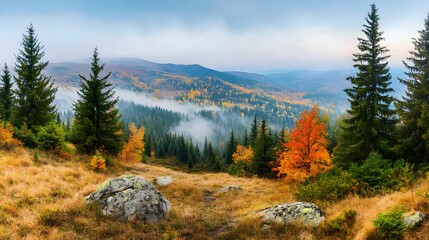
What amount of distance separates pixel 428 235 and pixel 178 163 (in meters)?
107

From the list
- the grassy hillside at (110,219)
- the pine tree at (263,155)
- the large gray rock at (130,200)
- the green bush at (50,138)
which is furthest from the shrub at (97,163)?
the pine tree at (263,155)

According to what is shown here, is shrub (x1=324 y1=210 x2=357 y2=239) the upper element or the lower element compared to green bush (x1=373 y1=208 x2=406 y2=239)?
lower

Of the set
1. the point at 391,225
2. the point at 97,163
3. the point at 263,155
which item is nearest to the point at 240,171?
the point at 263,155

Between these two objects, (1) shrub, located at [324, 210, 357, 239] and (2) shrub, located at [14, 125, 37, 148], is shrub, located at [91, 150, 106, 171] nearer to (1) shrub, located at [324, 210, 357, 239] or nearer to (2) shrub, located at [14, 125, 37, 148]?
(2) shrub, located at [14, 125, 37, 148]

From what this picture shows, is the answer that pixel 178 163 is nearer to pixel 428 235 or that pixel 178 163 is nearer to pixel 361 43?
pixel 361 43

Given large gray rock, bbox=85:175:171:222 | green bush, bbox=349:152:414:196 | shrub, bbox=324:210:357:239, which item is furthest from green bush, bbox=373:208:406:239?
large gray rock, bbox=85:175:171:222

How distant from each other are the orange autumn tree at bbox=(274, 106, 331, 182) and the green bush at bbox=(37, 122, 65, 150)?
2138 centimetres

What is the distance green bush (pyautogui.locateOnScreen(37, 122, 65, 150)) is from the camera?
2381cm

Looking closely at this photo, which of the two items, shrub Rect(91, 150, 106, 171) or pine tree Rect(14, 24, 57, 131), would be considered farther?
pine tree Rect(14, 24, 57, 131)

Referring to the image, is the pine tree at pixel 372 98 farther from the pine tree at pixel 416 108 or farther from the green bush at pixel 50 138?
the green bush at pixel 50 138

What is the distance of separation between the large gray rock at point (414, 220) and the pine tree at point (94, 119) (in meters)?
27.3

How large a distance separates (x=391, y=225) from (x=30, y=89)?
3603cm

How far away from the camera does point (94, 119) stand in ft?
95.6

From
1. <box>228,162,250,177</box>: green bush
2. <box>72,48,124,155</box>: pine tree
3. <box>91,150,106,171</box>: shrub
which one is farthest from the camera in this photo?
<box>228,162,250,177</box>: green bush
